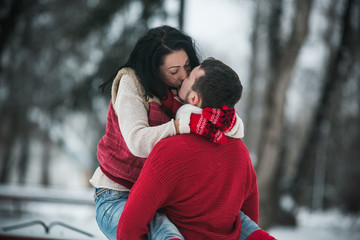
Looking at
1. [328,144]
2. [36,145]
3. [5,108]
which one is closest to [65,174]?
[36,145]

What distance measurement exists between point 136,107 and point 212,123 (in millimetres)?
422

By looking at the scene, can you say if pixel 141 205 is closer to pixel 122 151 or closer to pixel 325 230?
pixel 122 151

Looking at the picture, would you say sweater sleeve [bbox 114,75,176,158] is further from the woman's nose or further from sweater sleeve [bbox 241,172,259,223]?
sweater sleeve [bbox 241,172,259,223]

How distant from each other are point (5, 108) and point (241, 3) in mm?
9093

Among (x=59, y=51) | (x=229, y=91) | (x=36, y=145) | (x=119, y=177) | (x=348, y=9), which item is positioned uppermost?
(x=348, y=9)

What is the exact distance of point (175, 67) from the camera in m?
1.95

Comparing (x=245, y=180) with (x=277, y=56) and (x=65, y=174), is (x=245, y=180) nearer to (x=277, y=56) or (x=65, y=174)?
(x=277, y=56)

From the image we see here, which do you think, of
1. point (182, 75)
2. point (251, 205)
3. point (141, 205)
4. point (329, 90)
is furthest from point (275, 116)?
point (141, 205)

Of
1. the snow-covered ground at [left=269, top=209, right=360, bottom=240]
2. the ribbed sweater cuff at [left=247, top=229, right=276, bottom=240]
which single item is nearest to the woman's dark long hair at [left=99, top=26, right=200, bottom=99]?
the ribbed sweater cuff at [left=247, top=229, right=276, bottom=240]

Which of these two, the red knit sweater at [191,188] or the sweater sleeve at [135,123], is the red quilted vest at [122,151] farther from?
the red knit sweater at [191,188]

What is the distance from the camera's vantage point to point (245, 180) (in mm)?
1765

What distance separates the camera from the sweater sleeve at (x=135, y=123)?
65.2 inches

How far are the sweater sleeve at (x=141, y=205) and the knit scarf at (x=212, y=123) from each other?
29 cm

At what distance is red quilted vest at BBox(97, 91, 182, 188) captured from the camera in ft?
6.08
